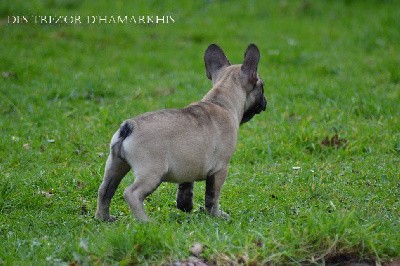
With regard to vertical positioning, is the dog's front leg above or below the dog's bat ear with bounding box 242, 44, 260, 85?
below

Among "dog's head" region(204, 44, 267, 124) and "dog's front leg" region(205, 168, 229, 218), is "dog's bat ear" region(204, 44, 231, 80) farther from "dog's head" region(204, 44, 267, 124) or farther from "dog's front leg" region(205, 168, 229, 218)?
"dog's front leg" region(205, 168, 229, 218)

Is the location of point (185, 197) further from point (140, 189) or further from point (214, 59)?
point (214, 59)

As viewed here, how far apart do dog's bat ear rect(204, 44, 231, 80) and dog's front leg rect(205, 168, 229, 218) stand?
1.21m

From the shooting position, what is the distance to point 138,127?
6.50 meters

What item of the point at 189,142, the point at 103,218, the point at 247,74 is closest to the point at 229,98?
the point at 247,74

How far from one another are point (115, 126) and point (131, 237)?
430cm

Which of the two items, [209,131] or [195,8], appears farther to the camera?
[195,8]

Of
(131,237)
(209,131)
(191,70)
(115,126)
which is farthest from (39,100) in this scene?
(131,237)

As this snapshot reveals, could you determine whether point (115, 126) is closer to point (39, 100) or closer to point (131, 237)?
point (39, 100)

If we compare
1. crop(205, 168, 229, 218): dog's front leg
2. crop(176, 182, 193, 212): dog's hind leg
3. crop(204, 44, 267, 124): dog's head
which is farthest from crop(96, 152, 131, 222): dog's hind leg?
crop(204, 44, 267, 124): dog's head

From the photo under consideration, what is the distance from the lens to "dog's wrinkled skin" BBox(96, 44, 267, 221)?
645 cm

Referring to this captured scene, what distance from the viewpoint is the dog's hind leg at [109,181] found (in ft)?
22.0

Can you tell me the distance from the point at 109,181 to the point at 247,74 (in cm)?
173

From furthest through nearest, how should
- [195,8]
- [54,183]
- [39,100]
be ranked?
1. [195,8]
2. [39,100]
3. [54,183]
